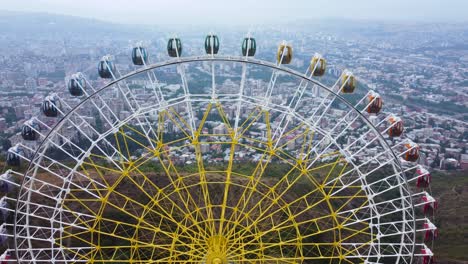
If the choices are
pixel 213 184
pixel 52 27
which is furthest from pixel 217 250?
pixel 52 27

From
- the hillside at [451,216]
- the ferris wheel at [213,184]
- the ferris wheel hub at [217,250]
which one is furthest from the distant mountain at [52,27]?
the ferris wheel hub at [217,250]

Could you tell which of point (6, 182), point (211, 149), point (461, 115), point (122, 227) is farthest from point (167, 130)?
point (461, 115)

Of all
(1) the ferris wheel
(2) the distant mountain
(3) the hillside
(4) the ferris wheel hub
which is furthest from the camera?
(2) the distant mountain

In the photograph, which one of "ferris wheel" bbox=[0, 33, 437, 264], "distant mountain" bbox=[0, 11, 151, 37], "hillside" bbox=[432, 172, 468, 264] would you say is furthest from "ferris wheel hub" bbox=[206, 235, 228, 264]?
"distant mountain" bbox=[0, 11, 151, 37]

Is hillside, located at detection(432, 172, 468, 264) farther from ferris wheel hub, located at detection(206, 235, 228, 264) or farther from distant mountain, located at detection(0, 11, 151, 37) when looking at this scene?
distant mountain, located at detection(0, 11, 151, 37)

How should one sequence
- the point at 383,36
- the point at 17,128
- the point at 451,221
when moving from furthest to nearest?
the point at 383,36
the point at 17,128
the point at 451,221

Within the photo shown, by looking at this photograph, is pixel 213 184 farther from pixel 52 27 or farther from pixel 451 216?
pixel 52 27

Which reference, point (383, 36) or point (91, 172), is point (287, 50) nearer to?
point (91, 172)

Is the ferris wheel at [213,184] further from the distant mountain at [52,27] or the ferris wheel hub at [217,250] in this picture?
the distant mountain at [52,27]
